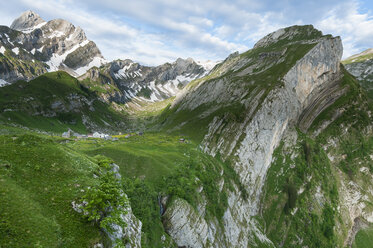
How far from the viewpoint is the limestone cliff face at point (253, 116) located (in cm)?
5938

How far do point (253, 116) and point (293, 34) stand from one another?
12018 cm

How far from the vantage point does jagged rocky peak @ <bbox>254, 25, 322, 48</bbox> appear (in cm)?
14718

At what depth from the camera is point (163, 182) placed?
37.9 metres

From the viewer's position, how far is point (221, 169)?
6544cm

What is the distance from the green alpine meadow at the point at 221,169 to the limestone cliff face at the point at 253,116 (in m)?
0.60

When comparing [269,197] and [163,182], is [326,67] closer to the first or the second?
[269,197]

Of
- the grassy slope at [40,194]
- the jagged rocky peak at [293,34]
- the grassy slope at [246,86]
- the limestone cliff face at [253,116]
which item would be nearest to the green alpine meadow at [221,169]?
the grassy slope at [40,194]

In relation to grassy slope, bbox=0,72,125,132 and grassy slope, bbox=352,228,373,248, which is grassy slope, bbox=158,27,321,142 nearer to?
grassy slope, bbox=352,228,373,248

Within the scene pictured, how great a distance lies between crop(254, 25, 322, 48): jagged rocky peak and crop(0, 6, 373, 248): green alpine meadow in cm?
144

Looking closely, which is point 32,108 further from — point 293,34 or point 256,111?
point 293,34

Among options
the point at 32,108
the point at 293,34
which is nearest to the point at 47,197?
the point at 32,108

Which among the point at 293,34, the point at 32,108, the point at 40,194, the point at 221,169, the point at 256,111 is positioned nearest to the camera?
the point at 40,194

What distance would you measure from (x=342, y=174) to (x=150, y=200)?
11452 cm

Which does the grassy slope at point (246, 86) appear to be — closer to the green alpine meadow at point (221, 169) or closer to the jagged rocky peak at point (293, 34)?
the green alpine meadow at point (221, 169)
